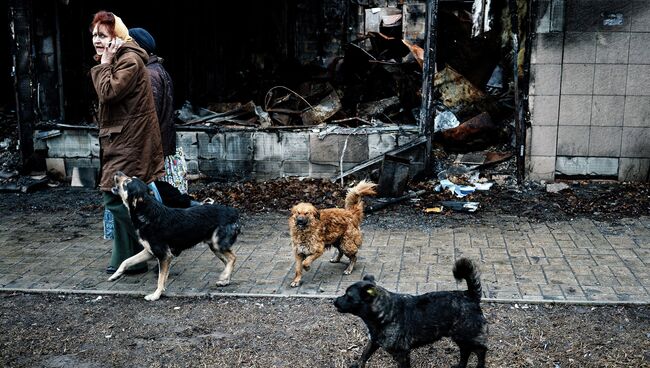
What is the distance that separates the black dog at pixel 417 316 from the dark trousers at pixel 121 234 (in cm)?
281

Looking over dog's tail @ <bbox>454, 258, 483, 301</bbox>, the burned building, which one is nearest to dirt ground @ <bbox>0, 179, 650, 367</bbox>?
dog's tail @ <bbox>454, 258, 483, 301</bbox>

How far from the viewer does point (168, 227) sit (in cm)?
586

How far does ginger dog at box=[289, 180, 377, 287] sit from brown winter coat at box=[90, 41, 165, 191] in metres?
1.43

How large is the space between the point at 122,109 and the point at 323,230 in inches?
81.5

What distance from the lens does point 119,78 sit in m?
5.83

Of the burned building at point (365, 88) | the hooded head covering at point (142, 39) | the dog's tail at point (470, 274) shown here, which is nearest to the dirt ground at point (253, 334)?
the dog's tail at point (470, 274)

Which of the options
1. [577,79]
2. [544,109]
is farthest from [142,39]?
[577,79]

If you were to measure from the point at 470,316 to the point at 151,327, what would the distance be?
8.24 ft

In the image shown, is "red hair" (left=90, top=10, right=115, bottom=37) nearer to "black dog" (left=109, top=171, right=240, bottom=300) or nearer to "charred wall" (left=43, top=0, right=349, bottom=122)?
"black dog" (left=109, top=171, right=240, bottom=300)

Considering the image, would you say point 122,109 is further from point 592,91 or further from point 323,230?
point 592,91

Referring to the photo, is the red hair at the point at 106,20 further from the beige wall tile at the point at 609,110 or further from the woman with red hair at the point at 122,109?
the beige wall tile at the point at 609,110

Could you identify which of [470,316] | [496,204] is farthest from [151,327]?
[496,204]

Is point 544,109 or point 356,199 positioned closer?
point 356,199

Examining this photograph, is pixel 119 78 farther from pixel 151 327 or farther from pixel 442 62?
pixel 442 62
